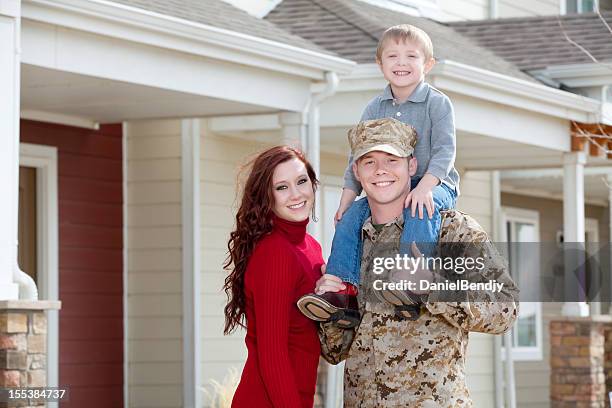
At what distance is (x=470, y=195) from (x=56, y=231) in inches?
236

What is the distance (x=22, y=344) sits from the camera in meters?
7.12

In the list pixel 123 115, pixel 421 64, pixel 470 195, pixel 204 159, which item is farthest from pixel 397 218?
pixel 470 195

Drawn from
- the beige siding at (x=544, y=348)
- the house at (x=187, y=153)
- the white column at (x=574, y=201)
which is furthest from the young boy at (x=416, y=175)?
the beige siding at (x=544, y=348)

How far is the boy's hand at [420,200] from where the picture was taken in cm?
406

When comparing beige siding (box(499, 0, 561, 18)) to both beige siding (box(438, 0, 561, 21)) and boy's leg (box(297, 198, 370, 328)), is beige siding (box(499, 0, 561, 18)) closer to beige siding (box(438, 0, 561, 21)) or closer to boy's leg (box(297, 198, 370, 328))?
beige siding (box(438, 0, 561, 21))

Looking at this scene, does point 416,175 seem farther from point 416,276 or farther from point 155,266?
point 155,266

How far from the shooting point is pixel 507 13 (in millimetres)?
16844

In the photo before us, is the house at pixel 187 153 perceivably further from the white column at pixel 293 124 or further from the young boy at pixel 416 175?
the young boy at pixel 416 175

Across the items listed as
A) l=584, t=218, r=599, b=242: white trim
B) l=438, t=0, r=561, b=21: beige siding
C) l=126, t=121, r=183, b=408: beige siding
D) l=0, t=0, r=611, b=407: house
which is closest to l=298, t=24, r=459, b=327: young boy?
l=0, t=0, r=611, b=407: house

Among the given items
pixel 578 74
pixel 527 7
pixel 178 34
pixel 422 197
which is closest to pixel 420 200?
pixel 422 197

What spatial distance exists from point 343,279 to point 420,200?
36cm

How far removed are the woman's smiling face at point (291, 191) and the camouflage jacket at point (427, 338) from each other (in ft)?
0.98

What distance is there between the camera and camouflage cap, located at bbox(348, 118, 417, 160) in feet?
13.4

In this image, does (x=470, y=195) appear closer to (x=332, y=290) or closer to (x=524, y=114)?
(x=524, y=114)
